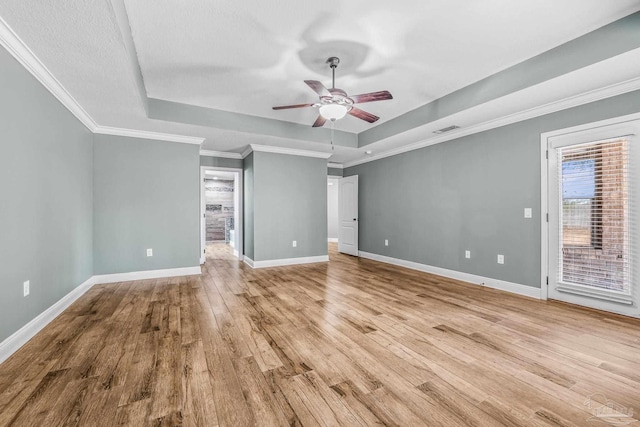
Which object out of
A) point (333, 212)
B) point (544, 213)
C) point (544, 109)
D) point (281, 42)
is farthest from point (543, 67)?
point (333, 212)

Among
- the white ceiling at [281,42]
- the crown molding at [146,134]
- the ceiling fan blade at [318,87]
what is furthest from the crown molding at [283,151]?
the ceiling fan blade at [318,87]

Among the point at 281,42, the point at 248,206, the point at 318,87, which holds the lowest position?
the point at 248,206

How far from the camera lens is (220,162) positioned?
6082 millimetres

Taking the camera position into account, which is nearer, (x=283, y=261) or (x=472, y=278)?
(x=472, y=278)

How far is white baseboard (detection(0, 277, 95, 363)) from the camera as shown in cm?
207

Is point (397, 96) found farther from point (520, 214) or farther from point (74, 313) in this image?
point (74, 313)

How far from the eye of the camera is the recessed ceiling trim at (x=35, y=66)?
2002mm

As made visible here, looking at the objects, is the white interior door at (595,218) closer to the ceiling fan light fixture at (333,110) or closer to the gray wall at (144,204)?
the ceiling fan light fixture at (333,110)

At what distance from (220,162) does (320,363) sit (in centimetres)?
516

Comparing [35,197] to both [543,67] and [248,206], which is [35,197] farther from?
[543,67]

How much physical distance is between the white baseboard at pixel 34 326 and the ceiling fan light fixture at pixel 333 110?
334cm

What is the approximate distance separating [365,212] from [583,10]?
4944 millimetres

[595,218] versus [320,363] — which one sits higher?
[595,218]

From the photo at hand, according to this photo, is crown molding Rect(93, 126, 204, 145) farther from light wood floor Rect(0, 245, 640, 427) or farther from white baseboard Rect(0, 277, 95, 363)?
light wood floor Rect(0, 245, 640, 427)
